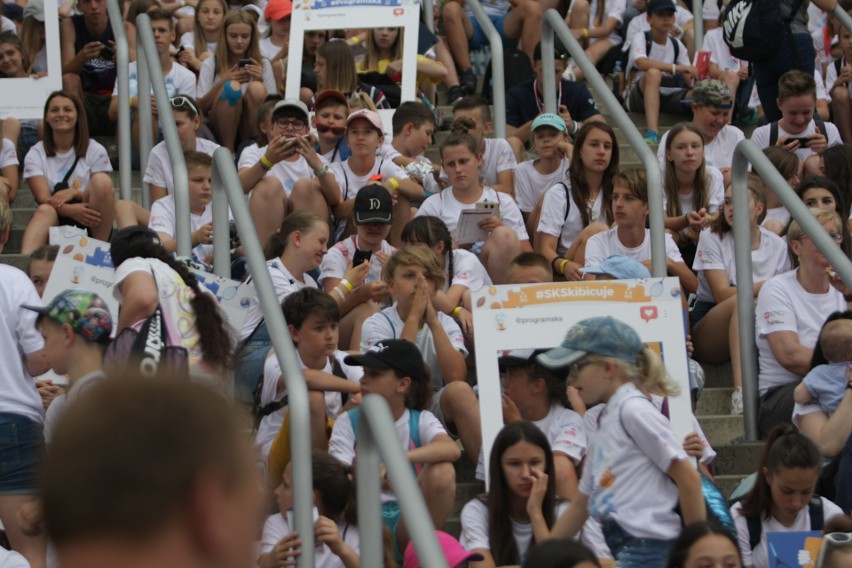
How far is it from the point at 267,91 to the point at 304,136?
211 cm

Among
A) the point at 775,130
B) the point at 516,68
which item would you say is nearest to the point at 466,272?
the point at 775,130

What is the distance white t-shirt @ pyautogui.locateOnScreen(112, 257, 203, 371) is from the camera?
5465 millimetres

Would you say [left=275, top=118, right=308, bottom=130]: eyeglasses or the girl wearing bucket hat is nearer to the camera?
the girl wearing bucket hat

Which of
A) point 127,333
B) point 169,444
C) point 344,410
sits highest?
point 169,444

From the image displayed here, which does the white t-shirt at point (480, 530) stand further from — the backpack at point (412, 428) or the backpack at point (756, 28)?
the backpack at point (756, 28)

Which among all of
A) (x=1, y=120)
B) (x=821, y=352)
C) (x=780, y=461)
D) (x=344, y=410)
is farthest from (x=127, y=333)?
(x=1, y=120)

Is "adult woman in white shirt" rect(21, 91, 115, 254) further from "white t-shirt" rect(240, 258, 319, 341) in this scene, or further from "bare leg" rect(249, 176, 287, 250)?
"white t-shirt" rect(240, 258, 319, 341)

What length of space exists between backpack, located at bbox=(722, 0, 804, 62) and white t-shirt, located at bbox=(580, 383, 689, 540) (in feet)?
19.7

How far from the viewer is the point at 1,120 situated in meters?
9.45

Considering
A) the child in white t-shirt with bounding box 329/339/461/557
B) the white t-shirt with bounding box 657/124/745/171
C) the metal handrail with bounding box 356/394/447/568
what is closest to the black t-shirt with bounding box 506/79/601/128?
the white t-shirt with bounding box 657/124/745/171

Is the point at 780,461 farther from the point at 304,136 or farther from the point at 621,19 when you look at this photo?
the point at 621,19

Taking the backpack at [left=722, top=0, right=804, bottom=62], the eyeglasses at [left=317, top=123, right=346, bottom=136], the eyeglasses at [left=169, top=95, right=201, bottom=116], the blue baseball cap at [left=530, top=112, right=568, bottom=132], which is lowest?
the eyeglasses at [left=317, top=123, right=346, bottom=136]

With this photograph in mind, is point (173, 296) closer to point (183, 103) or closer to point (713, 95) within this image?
point (183, 103)

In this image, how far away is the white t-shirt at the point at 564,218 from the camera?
Result: 8359 millimetres
